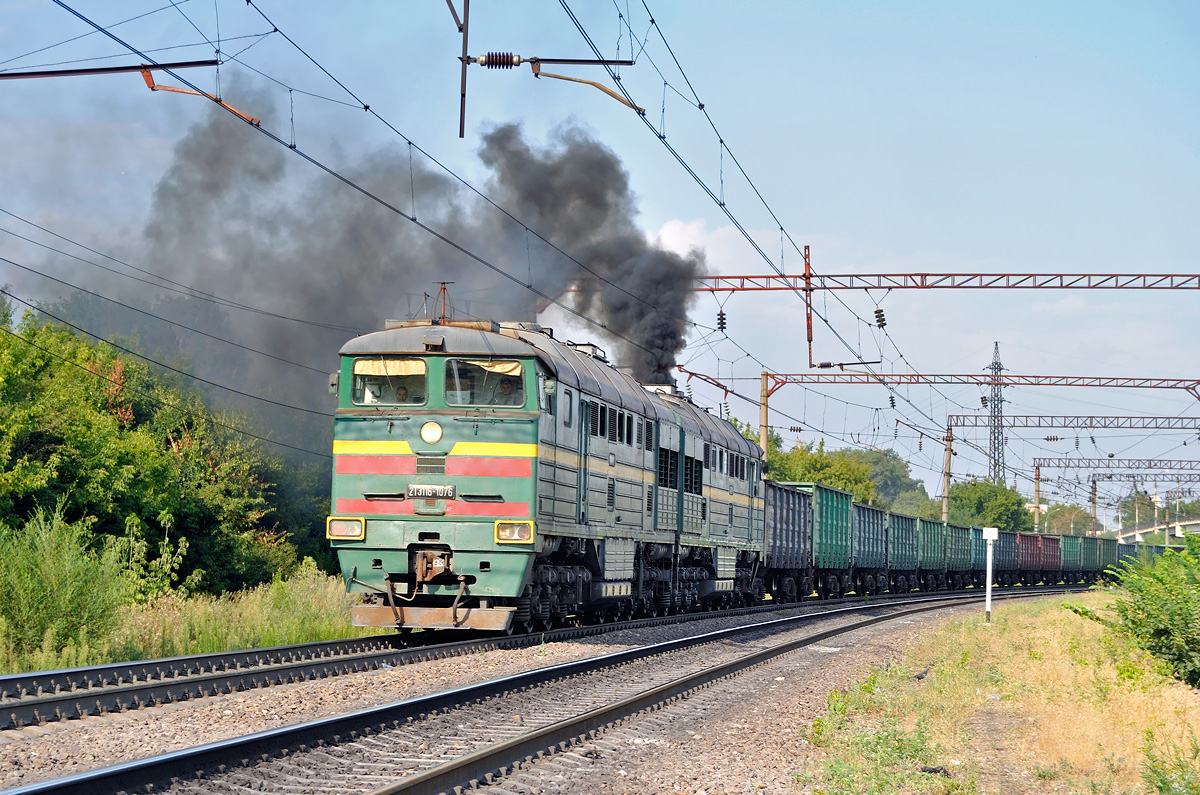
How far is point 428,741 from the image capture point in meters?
8.29

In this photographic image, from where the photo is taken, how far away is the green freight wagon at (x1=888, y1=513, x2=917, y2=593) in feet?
143

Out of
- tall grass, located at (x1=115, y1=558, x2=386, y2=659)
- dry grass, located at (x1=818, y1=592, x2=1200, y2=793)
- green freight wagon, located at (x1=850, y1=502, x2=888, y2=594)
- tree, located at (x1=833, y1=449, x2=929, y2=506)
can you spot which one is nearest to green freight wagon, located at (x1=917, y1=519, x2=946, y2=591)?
green freight wagon, located at (x1=850, y1=502, x2=888, y2=594)

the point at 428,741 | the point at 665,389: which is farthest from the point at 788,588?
the point at 428,741

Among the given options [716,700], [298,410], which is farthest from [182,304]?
[716,700]

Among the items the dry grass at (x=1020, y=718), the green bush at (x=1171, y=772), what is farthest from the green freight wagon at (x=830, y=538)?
the green bush at (x=1171, y=772)

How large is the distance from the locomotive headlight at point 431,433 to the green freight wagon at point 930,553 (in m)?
36.5

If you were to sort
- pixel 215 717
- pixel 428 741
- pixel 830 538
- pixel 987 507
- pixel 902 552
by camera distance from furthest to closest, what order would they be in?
1. pixel 987 507
2. pixel 902 552
3. pixel 830 538
4. pixel 215 717
5. pixel 428 741

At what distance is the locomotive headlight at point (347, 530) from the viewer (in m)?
14.4

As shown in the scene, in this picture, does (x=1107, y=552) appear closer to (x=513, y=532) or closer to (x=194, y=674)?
(x=513, y=532)

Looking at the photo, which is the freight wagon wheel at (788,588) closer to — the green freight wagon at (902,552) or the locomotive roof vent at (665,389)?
the green freight wagon at (902,552)

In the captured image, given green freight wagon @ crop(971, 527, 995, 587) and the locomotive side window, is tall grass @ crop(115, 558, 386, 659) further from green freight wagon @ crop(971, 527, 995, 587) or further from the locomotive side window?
green freight wagon @ crop(971, 527, 995, 587)

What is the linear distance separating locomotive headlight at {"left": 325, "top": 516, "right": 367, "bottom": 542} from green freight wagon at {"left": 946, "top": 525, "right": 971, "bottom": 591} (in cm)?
4240

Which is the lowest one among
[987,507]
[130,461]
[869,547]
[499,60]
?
[869,547]

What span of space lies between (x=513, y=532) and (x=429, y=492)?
3.93 ft
